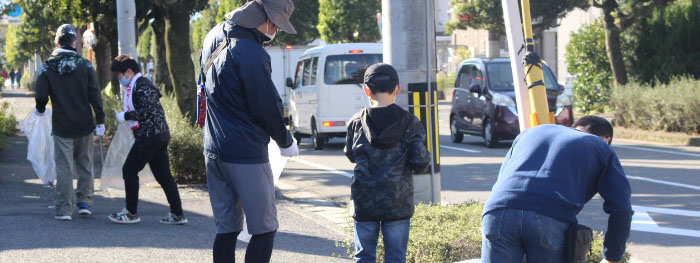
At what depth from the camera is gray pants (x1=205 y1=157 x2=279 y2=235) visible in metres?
4.42

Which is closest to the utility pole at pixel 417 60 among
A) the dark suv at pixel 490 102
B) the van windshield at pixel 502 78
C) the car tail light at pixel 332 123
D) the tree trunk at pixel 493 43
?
the dark suv at pixel 490 102

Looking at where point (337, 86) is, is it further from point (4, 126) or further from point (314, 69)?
point (4, 126)

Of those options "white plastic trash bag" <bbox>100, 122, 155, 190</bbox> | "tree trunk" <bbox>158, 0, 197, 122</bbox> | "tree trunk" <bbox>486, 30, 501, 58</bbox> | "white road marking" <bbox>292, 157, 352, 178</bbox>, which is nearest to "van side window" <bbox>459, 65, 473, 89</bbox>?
"white road marking" <bbox>292, 157, 352, 178</bbox>

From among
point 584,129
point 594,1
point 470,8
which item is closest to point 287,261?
point 584,129

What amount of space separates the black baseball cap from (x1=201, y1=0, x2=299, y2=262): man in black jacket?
1.69 feet

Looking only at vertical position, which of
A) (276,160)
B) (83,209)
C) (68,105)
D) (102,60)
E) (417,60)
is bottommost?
(83,209)

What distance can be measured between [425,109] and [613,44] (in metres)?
14.8

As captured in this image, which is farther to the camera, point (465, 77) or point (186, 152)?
point (465, 77)

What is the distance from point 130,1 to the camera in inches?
462

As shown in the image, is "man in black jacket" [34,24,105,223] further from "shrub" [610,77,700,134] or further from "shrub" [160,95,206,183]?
"shrub" [610,77,700,134]

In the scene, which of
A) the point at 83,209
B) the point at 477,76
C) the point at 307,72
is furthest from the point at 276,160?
the point at 307,72

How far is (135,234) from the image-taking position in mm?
7285

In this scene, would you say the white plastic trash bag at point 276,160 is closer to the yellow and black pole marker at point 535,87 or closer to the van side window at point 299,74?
the yellow and black pole marker at point 535,87

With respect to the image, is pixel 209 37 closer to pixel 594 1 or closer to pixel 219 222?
pixel 219 222
